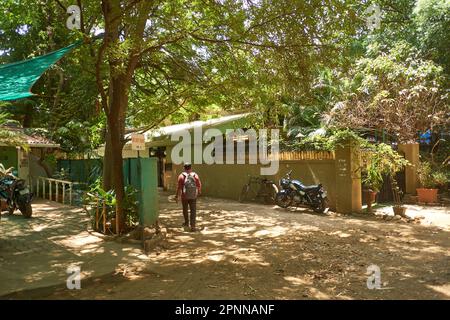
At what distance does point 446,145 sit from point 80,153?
14.7m

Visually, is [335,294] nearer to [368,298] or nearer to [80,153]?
[368,298]

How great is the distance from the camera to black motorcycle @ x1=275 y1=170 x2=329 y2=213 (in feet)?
36.8

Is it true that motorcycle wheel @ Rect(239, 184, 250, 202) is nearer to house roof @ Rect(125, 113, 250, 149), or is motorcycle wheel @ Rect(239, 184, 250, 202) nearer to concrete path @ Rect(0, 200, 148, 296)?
house roof @ Rect(125, 113, 250, 149)

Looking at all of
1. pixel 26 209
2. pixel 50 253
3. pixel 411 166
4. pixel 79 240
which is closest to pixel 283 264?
pixel 50 253

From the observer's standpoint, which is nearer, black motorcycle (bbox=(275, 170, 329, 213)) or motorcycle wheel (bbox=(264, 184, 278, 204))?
black motorcycle (bbox=(275, 170, 329, 213))

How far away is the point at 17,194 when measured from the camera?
10.4 metres

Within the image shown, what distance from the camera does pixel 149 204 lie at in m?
8.39

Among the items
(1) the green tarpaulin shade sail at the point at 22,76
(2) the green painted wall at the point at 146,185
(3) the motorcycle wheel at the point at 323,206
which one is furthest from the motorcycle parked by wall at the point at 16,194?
(3) the motorcycle wheel at the point at 323,206

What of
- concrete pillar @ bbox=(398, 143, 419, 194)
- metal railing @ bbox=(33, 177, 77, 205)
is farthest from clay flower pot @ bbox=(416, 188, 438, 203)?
metal railing @ bbox=(33, 177, 77, 205)

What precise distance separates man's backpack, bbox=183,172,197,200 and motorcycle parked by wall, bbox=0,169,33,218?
440 cm

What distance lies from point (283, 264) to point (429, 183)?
8373mm

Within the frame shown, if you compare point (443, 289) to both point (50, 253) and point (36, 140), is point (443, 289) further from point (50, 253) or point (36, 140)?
point (36, 140)

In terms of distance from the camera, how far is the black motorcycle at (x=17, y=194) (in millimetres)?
10281
